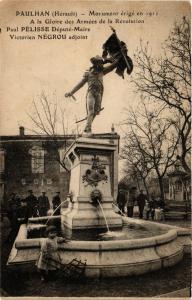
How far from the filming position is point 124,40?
8125 millimetres

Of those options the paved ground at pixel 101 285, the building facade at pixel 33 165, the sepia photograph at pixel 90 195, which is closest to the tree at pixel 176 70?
the sepia photograph at pixel 90 195

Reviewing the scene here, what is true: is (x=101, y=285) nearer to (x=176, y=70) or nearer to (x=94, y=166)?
(x=94, y=166)

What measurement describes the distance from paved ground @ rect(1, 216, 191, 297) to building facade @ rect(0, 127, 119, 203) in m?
23.2

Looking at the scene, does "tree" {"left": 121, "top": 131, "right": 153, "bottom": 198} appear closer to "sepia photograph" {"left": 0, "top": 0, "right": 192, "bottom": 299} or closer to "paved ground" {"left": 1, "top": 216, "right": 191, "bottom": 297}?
"sepia photograph" {"left": 0, "top": 0, "right": 192, "bottom": 299}

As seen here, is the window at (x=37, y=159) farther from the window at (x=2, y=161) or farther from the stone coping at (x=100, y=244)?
the stone coping at (x=100, y=244)

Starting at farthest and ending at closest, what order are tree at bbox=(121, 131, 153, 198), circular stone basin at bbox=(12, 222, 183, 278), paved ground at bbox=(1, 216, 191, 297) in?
tree at bbox=(121, 131, 153, 198)
circular stone basin at bbox=(12, 222, 183, 278)
paved ground at bbox=(1, 216, 191, 297)

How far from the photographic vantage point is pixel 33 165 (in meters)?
29.7

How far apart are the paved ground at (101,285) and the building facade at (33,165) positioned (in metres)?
23.2

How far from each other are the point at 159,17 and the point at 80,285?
20.2 ft

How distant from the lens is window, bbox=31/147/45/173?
97.0ft

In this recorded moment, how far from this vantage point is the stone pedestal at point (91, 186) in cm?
755

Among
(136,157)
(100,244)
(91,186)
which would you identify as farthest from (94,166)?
(136,157)

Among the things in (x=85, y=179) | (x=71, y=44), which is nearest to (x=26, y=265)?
(x=85, y=179)

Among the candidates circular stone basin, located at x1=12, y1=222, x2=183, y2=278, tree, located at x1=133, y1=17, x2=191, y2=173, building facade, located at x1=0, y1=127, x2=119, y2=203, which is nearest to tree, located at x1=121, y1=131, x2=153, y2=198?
building facade, located at x1=0, y1=127, x2=119, y2=203
